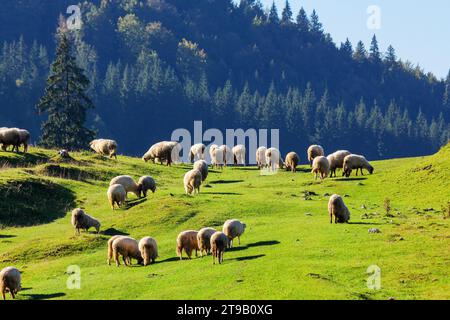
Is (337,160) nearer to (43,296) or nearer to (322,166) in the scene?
(322,166)

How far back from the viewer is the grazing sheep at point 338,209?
3778 cm

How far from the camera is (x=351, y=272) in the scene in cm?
2791

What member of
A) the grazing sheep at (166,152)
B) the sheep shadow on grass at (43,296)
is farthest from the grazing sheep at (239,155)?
the sheep shadow on grass at (43,296)

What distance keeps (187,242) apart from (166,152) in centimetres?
3549

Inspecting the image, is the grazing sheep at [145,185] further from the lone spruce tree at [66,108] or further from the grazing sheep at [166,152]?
the lone spruce tree at [66,108]

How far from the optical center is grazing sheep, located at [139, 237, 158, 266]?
33.2 m

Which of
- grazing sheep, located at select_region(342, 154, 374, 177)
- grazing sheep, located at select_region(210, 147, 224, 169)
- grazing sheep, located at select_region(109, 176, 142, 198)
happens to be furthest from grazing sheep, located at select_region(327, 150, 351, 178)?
grazing sheep, located at select_region(109, 176, 142, 198)

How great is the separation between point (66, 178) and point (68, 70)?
40446 mm

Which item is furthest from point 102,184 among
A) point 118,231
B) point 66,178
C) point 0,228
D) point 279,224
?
point 279,224

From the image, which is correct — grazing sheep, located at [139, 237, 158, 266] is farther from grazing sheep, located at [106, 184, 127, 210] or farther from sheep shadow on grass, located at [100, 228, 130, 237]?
grazing sheep, located at [106, 184, 127, 210]

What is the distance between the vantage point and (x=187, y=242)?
33906 mm

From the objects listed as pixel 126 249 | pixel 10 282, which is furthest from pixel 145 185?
pixel 10 282

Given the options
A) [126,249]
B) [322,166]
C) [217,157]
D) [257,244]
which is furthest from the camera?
[217,157]
